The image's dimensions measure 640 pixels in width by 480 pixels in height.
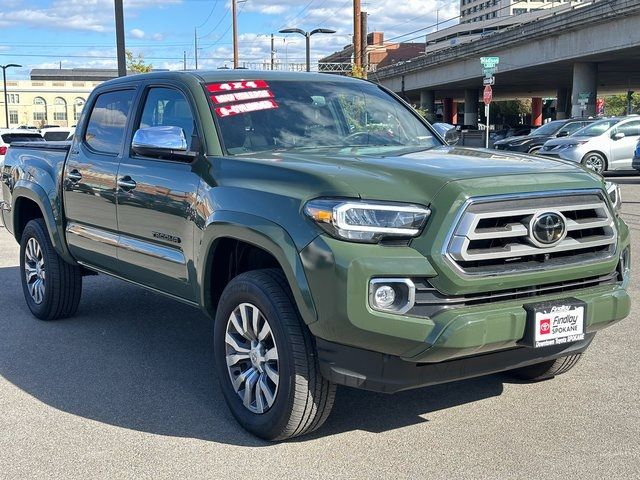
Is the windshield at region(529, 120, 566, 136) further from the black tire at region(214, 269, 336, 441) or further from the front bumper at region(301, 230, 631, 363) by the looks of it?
the front bumper at region(301, 230, 631, 363)

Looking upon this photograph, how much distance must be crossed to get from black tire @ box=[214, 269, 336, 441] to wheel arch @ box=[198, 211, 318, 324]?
125 mm

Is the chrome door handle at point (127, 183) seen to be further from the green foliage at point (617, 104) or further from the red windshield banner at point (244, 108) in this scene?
the green foliage at point (617, 104)

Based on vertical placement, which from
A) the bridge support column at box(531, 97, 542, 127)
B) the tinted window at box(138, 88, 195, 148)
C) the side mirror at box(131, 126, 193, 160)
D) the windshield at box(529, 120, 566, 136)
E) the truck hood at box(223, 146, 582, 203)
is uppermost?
the bridge support column at box(531, 97, 542, 127)

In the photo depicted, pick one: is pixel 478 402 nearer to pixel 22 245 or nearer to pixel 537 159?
pixel 537 159

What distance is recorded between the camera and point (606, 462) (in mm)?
3744

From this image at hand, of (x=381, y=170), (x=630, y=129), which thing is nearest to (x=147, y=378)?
(x=381, y=170)

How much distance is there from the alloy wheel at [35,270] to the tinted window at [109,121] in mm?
1253

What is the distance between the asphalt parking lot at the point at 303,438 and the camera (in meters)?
3.77

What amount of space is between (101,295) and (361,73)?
95.4 ft

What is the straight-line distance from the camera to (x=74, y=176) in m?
6.00

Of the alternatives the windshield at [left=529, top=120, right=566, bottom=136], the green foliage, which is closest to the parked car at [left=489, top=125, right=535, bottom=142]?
the windshield at [left=529, top=120, right=566, bottom=136]

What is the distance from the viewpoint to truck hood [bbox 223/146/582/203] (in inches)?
144

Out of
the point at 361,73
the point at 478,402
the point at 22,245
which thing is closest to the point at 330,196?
the point at 478,402

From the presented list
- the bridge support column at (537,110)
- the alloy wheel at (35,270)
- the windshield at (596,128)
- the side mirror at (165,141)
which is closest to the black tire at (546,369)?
the side mirror at (165,141)
